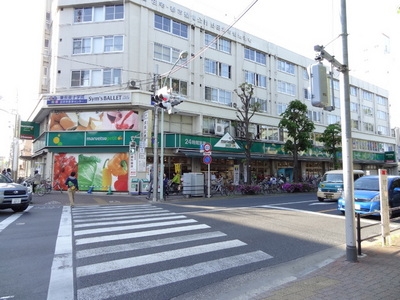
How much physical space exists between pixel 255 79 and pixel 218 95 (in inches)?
253

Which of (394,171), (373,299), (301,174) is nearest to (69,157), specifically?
(373,299)

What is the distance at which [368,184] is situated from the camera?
11.4 metres

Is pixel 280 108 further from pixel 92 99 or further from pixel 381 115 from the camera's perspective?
pixel 381 115

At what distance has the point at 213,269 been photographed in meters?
5.11

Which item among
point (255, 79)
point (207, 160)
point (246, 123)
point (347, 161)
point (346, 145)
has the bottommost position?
point (347, 161)

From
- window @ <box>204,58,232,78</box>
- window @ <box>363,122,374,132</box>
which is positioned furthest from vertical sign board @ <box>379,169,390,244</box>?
window @ <box>363,122,374,132</box>

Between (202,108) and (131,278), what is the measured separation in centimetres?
2271

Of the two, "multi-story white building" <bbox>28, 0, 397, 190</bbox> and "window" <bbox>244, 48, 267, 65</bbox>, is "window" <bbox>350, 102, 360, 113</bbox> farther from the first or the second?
"multi-story white building" <bbox>28, 0, 397, 190</bbox>

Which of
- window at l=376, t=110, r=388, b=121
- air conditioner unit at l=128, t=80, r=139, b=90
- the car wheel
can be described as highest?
window at l=376, t=110, r=388, b=121

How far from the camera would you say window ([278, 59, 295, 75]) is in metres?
35.7

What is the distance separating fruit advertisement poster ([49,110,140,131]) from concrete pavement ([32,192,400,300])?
764 inches

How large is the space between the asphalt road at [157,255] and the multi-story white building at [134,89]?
11.3 m

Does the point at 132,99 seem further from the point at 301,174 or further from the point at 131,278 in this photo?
the point at 301,174

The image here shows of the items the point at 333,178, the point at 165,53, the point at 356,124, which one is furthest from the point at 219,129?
the point at 356,124
